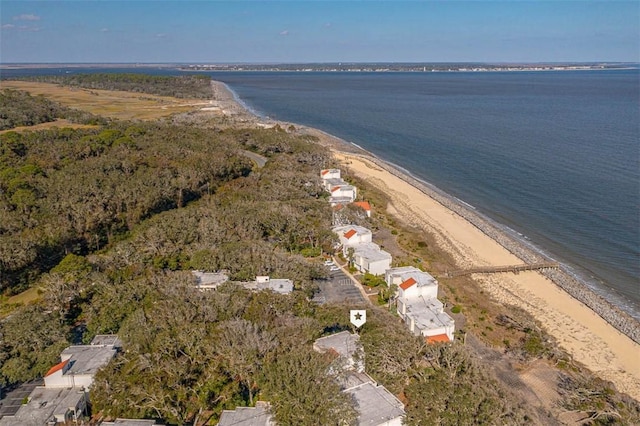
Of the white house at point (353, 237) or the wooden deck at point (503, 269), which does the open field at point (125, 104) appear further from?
the wooden deck at point (503, 269)

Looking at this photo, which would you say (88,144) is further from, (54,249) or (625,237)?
(625,237)

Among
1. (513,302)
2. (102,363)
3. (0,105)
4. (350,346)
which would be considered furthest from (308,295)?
(0,105)

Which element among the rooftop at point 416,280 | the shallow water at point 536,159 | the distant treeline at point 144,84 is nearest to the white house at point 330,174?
the shallow water at point 536,159

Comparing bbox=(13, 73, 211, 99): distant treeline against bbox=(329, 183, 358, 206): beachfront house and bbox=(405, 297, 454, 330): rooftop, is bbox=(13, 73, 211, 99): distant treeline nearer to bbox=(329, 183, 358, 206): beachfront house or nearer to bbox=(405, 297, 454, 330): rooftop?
bbox=(329, 183, 358, 206): beachfront house

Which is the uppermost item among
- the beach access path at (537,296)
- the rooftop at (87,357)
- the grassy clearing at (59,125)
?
the grassy clearing at (59,125)

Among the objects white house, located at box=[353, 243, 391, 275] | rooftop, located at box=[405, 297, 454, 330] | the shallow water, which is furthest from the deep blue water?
white house, located at box=[353, 243, 391, 275]
